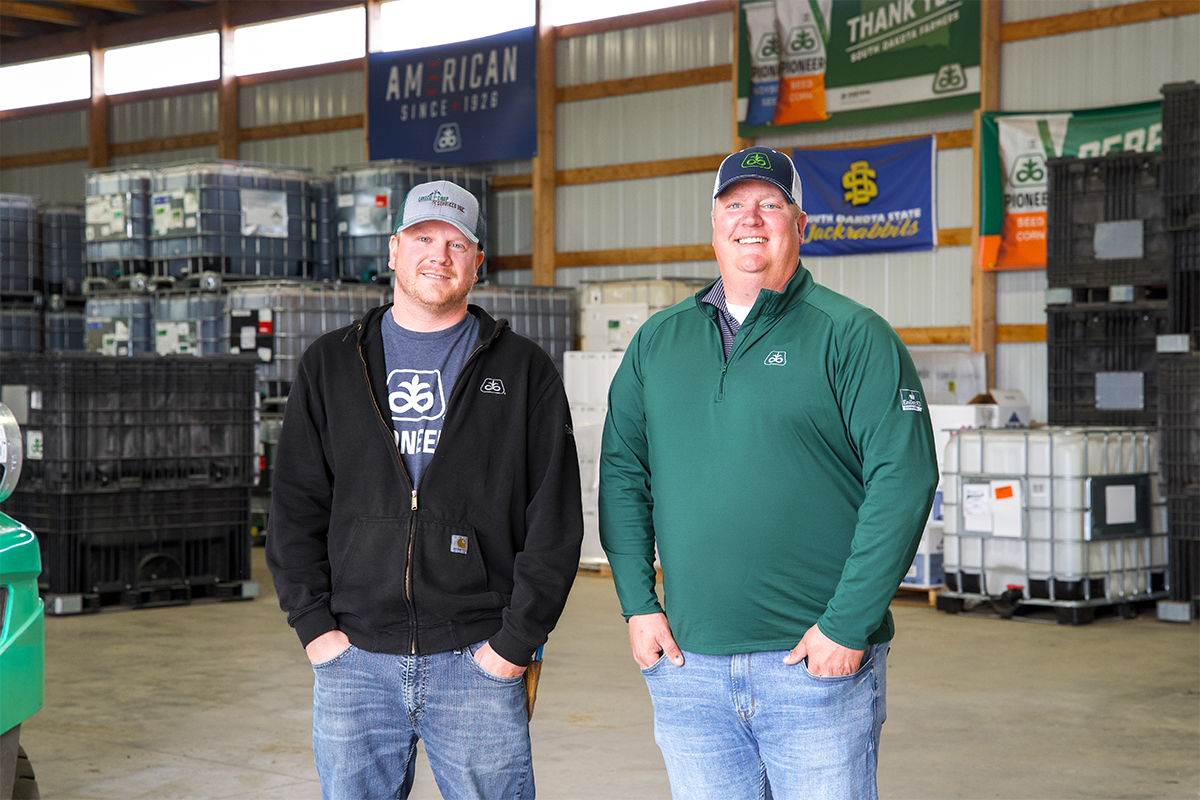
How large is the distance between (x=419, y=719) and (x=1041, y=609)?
8506 mm

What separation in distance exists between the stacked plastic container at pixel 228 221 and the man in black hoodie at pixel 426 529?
13069 millimetres

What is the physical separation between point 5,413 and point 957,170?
513 inches

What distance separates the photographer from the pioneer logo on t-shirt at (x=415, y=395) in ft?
10.4

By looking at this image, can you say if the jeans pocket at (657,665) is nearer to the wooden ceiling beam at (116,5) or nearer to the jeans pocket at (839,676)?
the jeans pocket at (839,676)

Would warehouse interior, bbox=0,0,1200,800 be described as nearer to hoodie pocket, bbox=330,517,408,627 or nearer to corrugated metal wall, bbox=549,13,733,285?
corrugated metal wall, bbox=549,13,733,285

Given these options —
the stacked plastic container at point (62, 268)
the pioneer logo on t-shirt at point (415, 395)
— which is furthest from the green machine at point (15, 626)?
the stacked plastic container at point (62, 268)

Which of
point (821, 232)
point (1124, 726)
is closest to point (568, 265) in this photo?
point (821, 232)

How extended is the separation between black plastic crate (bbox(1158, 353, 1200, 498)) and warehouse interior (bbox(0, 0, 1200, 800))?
2cm

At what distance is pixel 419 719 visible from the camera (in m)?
3.15

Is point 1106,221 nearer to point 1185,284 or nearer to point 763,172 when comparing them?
point 1185,284

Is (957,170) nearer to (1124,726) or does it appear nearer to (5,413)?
(1124,726)

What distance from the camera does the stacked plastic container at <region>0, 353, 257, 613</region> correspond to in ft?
34.1

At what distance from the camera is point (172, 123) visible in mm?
22922

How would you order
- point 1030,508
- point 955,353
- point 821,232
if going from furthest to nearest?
point 821,232
point 955,353
point 1030,508
